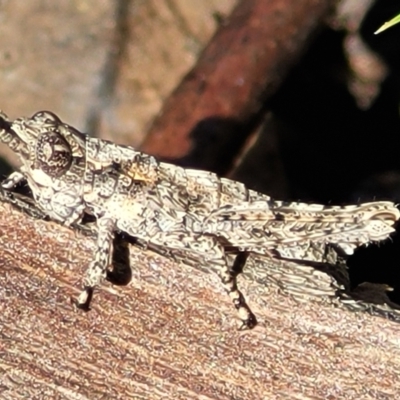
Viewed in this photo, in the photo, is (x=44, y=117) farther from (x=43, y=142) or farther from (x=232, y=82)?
(x=232, y=82)

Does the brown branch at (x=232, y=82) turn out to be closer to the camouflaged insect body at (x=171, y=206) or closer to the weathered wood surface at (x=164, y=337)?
the camouflaged insect body at (x=171, y=206)

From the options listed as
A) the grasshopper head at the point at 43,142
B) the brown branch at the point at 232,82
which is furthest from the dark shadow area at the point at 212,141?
the grasshopper head at the point at 43,142

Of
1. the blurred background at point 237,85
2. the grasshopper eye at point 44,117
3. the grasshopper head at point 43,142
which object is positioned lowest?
the grasshopper head at point 43,142

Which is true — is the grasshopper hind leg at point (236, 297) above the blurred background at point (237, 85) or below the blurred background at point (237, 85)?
below

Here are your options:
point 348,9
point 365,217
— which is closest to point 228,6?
point 348,9

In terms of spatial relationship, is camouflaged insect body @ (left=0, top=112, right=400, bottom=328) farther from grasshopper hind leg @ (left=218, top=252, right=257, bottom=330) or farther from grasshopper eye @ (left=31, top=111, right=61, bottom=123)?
grasshopper hind leg @ (left=218, top=252, right=257, bottom=330)

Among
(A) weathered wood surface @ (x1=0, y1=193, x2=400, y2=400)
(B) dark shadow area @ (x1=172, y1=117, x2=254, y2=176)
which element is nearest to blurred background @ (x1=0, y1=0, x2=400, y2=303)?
(B) dark shadow area @ (x1=172, y1=117, x2=254, y2=176)

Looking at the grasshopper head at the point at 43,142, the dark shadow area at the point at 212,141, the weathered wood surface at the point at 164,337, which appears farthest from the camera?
the dark shadow area at the point at 212,141

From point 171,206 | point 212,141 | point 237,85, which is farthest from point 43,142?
point 237,85
